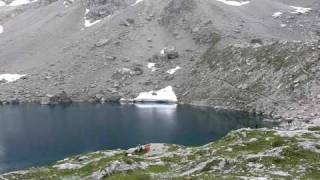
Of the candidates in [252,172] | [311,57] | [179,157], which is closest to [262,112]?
[311,57]

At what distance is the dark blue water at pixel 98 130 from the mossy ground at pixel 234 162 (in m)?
61.9

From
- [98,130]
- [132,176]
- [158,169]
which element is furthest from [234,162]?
[98,130]

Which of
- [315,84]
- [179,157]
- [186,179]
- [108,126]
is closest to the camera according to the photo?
[186,179]

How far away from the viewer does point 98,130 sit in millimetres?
163875

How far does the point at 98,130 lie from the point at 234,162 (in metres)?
118

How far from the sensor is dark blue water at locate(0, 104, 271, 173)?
451ft

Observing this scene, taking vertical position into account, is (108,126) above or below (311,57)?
below

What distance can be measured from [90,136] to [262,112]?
6151cm

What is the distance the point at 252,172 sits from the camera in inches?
1768

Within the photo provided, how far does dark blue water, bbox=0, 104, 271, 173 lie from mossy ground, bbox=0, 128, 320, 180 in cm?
6190

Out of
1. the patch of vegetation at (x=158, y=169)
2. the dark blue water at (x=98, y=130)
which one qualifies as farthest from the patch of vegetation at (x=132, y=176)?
the dark blue water at (x=98, y=130)

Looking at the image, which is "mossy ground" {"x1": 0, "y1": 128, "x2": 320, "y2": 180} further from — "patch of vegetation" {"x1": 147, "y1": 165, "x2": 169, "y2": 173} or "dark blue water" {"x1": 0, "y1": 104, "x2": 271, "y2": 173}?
"dark blue water" {"x1": 0, "y1": 104, "x2": 271, "y2": 173}

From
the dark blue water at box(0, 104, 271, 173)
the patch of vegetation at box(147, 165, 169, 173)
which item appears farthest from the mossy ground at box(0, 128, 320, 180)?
the dark blue water at box(0, 104, 271, 173)

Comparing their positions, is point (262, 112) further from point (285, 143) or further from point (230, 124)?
point (285, 143)
